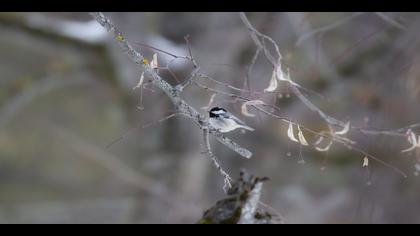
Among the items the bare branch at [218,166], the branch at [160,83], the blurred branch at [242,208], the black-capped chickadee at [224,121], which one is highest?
the black-capped chickadee at [224,121]

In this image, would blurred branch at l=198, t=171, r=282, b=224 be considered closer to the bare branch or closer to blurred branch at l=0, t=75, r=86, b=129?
the bare branch

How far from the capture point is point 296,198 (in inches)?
274

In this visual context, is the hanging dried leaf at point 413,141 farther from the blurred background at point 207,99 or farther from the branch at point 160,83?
the blurred background at point 207,99

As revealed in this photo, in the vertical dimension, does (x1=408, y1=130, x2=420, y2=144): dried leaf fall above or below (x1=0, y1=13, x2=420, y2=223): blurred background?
below

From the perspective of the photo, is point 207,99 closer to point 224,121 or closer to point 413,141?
point 224,121

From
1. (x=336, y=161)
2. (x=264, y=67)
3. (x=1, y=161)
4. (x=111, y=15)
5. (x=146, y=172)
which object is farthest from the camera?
(x=1, y=161)

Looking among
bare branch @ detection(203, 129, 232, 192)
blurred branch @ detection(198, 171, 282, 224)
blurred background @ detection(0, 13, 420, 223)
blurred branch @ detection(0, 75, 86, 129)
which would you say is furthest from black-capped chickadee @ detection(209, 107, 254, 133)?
blurred branch @ detection(0, 75, 86, 129)

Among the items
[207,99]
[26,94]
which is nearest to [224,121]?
[207,99]

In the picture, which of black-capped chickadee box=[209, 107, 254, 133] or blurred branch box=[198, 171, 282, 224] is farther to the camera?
black-capped chickadee box=[209, 107, 254, 133]

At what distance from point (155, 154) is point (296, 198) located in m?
1.71

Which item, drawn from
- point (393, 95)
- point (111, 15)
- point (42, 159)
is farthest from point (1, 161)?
point (393, 95)

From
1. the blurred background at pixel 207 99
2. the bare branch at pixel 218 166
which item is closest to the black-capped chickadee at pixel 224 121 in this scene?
the bare branch at pixel 218 166
